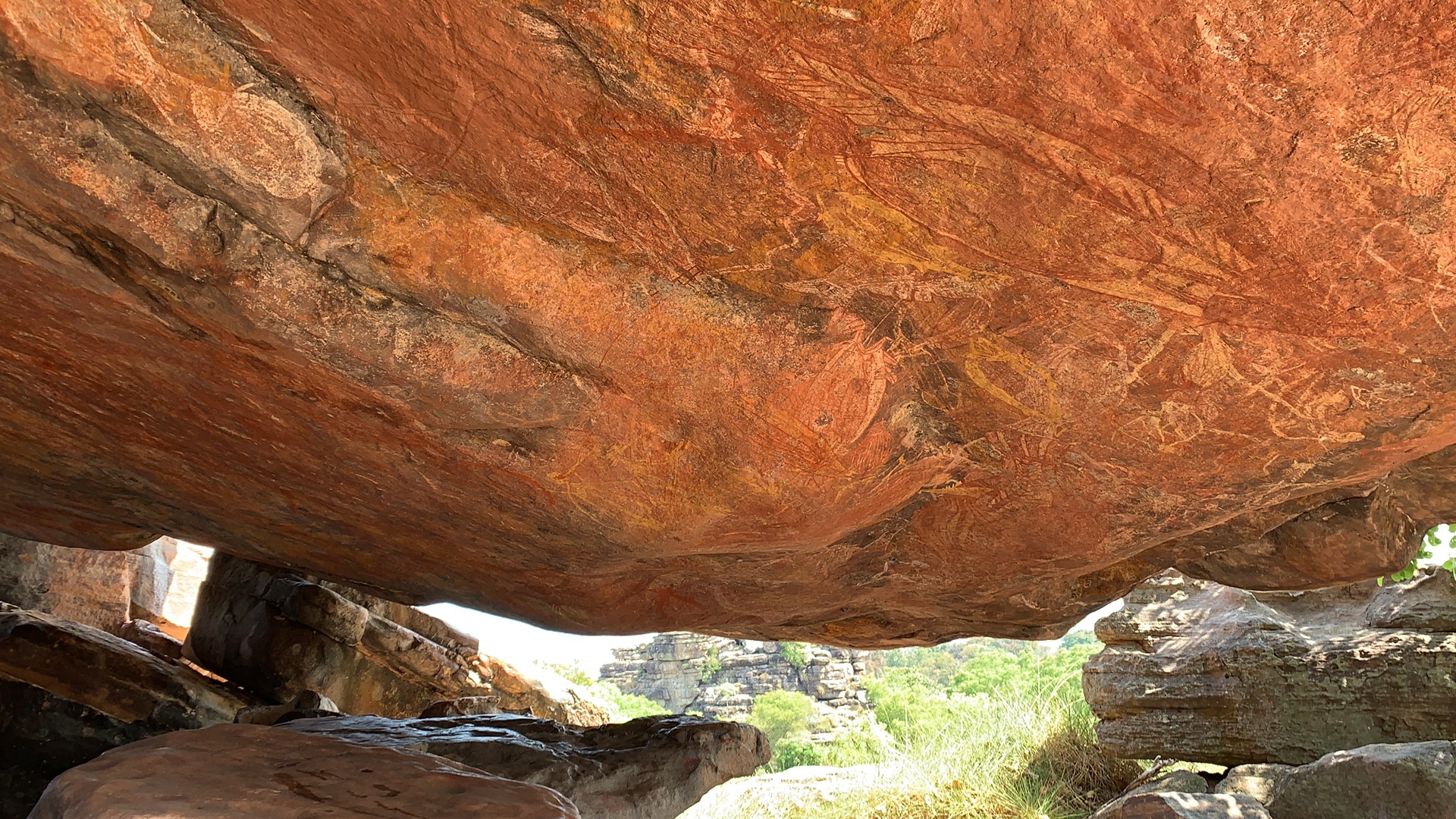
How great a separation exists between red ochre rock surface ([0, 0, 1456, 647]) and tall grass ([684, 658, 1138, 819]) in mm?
6429

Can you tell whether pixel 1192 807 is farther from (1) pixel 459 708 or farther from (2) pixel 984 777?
(1) pixel 459 708

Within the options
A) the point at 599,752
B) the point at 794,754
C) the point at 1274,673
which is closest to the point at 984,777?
the point at 1274,673

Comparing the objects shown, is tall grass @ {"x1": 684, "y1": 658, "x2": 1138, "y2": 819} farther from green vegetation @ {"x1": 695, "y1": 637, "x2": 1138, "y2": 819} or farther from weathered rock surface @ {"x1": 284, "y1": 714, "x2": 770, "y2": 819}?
weathered rock surface @ {"x1": 284, "y1": 714, "x2": 770, "y2": 819}

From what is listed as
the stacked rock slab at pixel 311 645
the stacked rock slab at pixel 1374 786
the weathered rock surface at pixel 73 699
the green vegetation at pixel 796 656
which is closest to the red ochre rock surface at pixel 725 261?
the weathered rock surface at pixel 73 699

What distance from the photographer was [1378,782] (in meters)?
6.04

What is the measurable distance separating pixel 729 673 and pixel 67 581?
2351cm

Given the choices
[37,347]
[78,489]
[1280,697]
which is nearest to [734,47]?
[37,347]

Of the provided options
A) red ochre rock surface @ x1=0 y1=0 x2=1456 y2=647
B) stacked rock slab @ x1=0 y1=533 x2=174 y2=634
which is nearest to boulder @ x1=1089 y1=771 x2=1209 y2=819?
red ochre rock surface @ x1=0 y1=0 x2=1456 y2=647

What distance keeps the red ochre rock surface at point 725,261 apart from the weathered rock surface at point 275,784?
3.66 feet

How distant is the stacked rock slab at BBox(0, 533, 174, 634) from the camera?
289 inches

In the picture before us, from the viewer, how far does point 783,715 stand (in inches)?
949

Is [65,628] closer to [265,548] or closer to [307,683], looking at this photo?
[307,683]

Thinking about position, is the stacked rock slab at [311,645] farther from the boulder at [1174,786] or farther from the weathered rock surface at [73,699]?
the boulder at [1174,786]

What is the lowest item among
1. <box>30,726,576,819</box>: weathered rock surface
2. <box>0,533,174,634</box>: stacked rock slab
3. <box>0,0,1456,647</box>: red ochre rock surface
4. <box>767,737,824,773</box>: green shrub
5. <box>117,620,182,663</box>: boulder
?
<box>767,737,824,773</box>: green shrub
